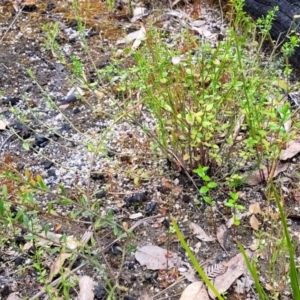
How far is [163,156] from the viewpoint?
168 centimetres

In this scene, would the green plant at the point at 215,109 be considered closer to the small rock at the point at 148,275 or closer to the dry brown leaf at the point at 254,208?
the dry brown leaf at the point at 254,208

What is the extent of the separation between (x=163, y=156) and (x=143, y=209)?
8.1 inches

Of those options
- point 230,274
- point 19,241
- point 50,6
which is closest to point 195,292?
point 230,274

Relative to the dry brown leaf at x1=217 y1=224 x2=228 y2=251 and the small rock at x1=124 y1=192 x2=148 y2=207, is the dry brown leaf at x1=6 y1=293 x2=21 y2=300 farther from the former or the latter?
the dry brown leaf at x1=217 y1=224 x2=228 y2=251

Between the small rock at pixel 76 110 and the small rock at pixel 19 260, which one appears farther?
the small rock at pixel 76 110

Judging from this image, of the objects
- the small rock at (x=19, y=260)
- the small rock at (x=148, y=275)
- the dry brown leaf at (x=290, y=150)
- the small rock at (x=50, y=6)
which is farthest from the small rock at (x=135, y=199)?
the small rock at (x=50, y=6)

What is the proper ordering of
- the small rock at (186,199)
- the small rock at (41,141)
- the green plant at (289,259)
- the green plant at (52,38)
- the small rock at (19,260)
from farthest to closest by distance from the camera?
the small rock at (41,141)
the green plant at (52,38)
the small rock at (186,199)
the small rock at (19,260)
the green plant at (289,259)

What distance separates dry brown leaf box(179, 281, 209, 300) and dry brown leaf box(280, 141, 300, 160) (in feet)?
1.74

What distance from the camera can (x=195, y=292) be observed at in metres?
1.36

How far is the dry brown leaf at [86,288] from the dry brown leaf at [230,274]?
0.32m

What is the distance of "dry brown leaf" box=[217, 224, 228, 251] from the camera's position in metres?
1.47

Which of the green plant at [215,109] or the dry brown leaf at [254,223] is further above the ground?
the green plant at [215,109]

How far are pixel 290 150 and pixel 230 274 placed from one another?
1.67ft

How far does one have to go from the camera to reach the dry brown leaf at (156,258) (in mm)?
1423
